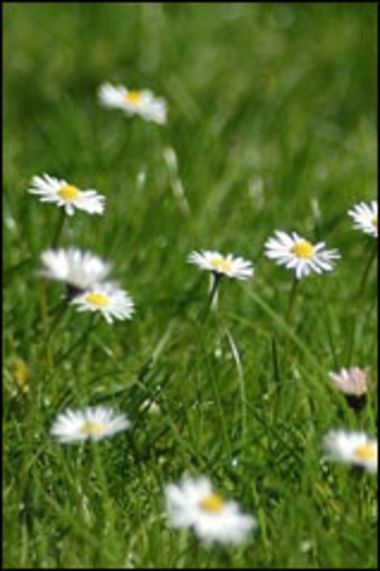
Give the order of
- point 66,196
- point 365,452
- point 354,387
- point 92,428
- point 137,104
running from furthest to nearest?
point 137,104
point 66,196
point 354,387
point 92,428
point 365,452

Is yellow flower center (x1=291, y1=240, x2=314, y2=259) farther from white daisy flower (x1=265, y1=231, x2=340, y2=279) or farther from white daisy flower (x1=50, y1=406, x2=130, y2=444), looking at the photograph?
white daisy flower (x1=50, y1=406, x2=130, y2=444)

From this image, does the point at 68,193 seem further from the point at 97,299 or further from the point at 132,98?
the point at 132,98

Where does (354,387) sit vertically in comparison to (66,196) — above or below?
below

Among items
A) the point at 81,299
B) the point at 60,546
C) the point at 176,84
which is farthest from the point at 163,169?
the point at 60,546

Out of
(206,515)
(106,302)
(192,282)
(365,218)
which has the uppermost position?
(192,282)

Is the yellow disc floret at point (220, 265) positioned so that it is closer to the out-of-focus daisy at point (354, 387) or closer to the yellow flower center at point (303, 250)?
the yellow flower center at point (303, 250)

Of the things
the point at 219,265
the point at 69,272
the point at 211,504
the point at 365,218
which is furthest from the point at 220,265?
the point at 211,504

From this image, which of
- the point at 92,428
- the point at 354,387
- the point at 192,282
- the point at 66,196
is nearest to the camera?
the point at 92,428
